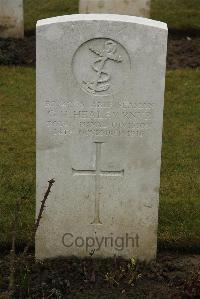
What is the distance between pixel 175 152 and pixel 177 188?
1087mm

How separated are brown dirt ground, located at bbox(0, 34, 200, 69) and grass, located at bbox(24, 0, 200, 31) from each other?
0.90 meters

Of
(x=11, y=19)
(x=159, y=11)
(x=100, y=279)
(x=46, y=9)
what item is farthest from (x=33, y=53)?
(x=100, y=279)

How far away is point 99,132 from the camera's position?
4906 millimetres

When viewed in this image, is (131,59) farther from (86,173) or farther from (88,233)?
(88,233)

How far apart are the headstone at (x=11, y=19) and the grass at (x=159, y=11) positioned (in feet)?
2.96

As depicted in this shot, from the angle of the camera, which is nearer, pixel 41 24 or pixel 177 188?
pixel 41 24

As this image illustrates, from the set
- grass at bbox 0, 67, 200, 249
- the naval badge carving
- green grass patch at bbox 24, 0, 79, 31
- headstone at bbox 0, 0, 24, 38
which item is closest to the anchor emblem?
the naval badge carving

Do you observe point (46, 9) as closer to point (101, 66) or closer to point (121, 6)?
point (121, 6)

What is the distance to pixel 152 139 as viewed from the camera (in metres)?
4.92

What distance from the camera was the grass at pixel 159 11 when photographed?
1266 cm

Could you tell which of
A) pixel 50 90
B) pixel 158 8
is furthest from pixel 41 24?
pixel 158 8

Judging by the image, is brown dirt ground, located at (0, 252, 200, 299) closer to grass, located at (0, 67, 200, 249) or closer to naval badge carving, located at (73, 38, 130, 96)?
grass, located at (0, 67, 200, 249)

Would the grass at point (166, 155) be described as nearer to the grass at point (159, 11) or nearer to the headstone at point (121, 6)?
the headstone at point (121, 6)

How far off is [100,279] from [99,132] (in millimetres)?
999
